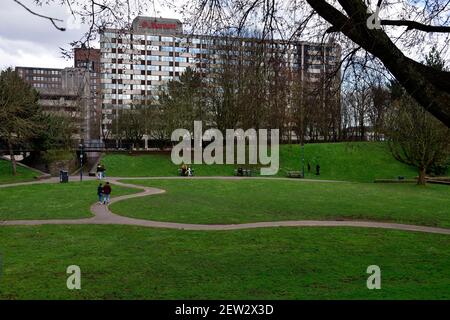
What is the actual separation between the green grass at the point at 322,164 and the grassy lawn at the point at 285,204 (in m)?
14.0

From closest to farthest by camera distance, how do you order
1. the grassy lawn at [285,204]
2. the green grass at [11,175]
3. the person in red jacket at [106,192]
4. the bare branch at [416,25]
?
the bare branch at [416,25], the grassy lawn at [285,204], the person in red jacket at [106,192], the green grass at [11,175]

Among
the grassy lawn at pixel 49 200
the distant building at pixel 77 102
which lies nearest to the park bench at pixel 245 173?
the grassy lawn at pixel 49 200

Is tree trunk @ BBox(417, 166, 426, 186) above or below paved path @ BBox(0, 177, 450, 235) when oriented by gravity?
above

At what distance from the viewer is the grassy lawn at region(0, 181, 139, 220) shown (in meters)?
22.2

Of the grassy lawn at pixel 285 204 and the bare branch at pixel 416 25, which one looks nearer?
the bare branch at pixel 416 25

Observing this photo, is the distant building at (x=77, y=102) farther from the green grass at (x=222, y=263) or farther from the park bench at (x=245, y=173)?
the park bench at (x=245, y=173)

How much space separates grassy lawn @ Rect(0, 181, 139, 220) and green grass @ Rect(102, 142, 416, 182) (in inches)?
599

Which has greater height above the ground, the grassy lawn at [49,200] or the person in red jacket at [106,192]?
the person in red jacket at [106,192]

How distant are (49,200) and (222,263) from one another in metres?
18.9

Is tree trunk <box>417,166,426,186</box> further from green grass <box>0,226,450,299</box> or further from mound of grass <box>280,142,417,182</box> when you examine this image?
green grass <box>0,226,450,299</box>

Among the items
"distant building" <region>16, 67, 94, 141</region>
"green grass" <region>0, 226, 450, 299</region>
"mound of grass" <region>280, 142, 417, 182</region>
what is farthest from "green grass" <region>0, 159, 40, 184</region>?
"mound of grass" <region>280, 142, 417, 182</region>

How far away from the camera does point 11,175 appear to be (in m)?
46.8

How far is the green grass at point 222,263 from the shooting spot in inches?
384

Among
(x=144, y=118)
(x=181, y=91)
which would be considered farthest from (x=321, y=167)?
(x=144, y=118)
